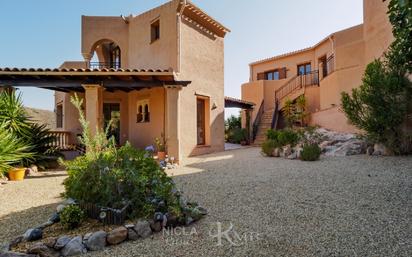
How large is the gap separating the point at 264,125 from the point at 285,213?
1487cm

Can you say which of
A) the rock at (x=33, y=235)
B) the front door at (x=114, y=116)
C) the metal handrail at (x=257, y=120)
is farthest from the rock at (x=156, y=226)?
the metal handrail at (x=257, y=120)

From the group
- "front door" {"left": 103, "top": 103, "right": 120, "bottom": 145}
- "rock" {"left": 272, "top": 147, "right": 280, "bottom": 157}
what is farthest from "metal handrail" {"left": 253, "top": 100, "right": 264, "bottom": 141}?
"front door" {"left": 103, "top": 103, "right": 120, "bottom": 145}

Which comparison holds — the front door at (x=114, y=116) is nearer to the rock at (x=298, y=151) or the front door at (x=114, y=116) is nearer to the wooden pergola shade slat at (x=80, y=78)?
the wooden pergola shade slat at (x=80, y=78)

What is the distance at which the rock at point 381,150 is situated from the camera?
829 centimetres

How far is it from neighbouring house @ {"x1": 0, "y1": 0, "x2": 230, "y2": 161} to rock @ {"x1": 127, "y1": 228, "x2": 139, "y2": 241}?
5.92 meters

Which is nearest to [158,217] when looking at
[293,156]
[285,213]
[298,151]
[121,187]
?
[121,187]

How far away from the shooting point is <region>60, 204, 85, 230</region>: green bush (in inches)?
126

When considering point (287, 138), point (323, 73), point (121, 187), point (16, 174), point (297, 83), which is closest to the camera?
point (121, 187)

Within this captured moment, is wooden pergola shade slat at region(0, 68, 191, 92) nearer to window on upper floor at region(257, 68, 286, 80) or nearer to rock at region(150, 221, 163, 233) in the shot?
rock at region(150, 221, 163, 233)

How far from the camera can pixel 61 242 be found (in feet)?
9.21

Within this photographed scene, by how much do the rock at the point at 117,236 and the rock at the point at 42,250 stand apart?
0.55m

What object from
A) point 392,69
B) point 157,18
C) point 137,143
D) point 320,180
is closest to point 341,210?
point 320,180

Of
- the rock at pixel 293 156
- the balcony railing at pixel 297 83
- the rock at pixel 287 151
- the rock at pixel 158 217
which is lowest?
the rock at pixel 158 217

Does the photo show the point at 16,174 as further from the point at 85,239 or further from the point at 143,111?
the point at 143,111
